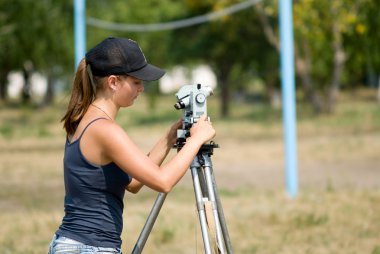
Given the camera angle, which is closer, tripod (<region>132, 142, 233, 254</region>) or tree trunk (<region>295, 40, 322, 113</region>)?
tripod (<region>132, 142, 233, 254</region>)

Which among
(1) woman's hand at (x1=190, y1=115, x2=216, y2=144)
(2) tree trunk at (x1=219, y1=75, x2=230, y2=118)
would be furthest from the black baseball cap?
(2) tree trunk at (x1=219, y1=75, x2=230, y2=118)

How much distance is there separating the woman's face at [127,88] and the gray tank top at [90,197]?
14cm

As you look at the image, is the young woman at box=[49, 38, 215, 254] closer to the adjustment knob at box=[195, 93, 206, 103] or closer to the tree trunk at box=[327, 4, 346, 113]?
the adjustment knob at box=[195, 93, 206, 103]

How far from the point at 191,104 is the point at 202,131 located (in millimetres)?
123

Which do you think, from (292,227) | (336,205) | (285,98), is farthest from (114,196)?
(285,98)

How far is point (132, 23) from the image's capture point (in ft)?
96.3

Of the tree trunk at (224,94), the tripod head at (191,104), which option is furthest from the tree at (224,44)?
the tripod head at (191,104)

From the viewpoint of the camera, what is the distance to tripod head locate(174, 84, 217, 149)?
3232 millimetres

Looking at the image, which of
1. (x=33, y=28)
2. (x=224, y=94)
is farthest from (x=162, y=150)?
(x=224, y=94)

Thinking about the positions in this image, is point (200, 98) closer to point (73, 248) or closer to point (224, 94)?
point (73, 248)

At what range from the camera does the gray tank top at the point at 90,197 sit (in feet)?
10.6

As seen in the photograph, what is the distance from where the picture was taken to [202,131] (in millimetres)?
3191

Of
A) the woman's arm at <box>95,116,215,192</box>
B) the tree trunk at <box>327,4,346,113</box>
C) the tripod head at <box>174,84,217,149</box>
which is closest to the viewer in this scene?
the woman's arm at <box>95,116,215,192</box>

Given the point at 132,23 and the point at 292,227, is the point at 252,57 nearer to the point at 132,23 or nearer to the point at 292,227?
the point at 132,23
